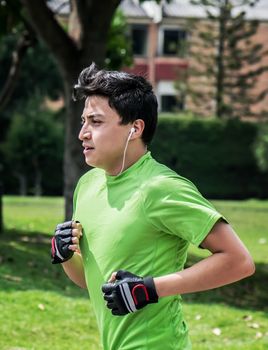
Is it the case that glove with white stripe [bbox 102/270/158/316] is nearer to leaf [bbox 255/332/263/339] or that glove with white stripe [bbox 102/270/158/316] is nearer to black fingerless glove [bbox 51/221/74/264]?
black fingerless glove [bbox 51/221/74/264]

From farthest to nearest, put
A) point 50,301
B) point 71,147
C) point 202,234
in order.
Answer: point 71,147 → point 50,301 → point 202,234

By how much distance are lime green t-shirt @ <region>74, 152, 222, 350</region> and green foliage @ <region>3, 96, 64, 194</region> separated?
98.8ft

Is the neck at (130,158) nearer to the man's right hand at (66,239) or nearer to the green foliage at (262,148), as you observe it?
the man's right hand at (66,239)

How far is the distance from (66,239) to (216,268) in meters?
0.63

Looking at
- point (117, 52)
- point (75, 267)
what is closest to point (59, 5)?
point (117, 52)

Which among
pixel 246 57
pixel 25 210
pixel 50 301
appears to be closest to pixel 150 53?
pixel 246 57

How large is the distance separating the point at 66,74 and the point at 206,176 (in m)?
25.1

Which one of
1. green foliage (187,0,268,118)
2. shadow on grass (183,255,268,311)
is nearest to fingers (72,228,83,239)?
shadow on grass (183,255,268,311)

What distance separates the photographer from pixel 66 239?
3.17m

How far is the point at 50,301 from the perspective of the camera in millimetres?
7543

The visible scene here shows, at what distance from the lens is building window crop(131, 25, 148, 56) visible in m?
43.4

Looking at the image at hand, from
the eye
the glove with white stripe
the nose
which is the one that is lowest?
the glove with white stripe

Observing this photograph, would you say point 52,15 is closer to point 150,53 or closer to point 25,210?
point 25,210

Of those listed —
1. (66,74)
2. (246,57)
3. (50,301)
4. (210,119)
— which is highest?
(66,74)
